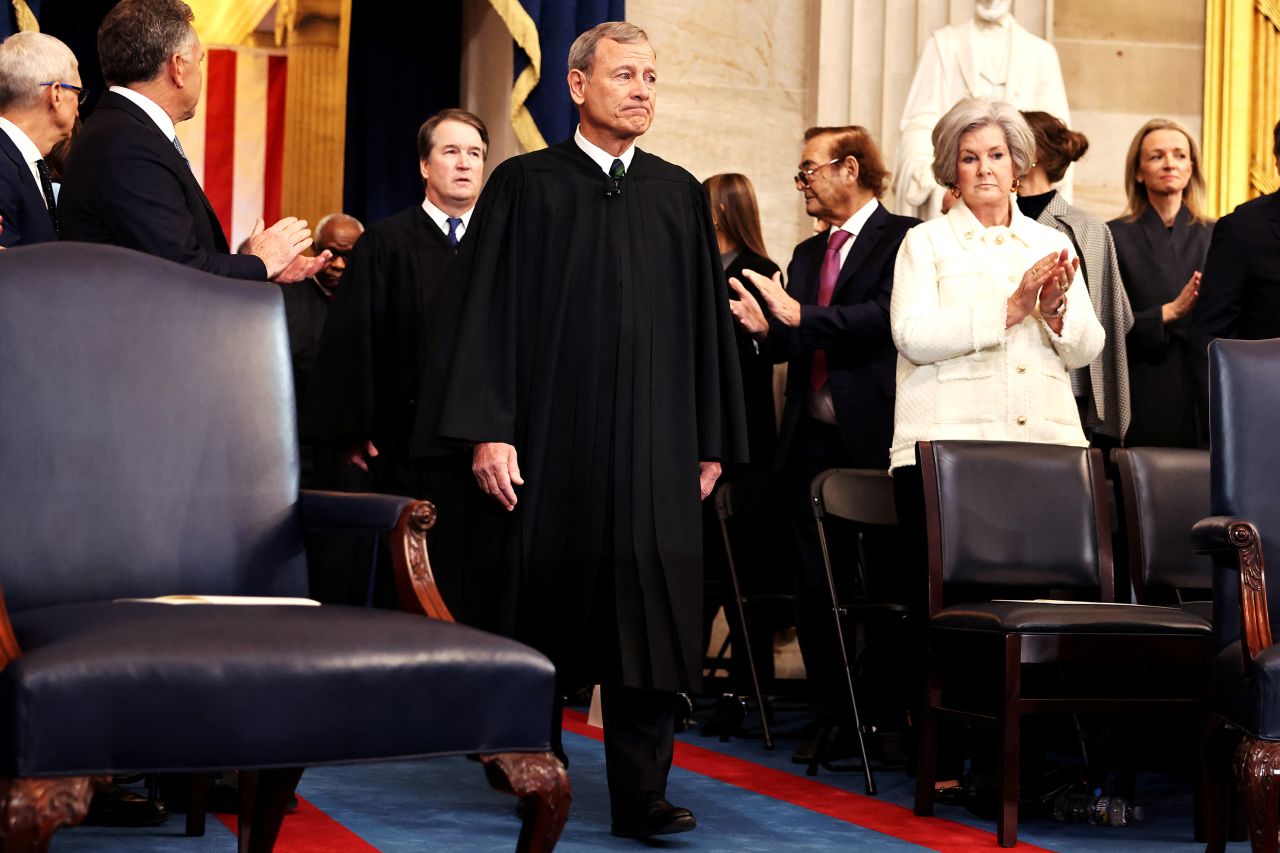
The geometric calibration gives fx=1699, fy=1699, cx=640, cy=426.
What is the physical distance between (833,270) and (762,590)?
4.02 ft

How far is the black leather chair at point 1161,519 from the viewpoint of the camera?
434cm

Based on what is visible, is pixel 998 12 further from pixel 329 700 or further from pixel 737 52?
pixel 329 700

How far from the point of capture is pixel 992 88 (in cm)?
663

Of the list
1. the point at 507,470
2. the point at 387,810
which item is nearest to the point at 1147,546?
the point at 507,470

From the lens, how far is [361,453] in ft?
16.0

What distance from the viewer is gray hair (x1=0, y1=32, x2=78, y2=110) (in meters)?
4.09

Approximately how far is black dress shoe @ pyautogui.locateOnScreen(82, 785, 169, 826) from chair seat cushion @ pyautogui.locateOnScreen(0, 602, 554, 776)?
4.93ft

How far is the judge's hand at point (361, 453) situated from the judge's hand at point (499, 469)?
1.13m

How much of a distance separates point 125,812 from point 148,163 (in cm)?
144

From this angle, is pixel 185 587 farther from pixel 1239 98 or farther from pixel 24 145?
pixel 1239 98

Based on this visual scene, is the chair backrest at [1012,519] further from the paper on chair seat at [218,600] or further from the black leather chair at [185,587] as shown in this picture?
the paper on chair seat at [218,600]

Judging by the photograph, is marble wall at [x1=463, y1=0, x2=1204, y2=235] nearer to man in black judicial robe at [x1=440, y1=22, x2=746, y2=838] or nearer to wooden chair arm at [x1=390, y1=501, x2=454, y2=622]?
man in black judicial robe at [x1=440, y1=22, x2=746, y2=838]

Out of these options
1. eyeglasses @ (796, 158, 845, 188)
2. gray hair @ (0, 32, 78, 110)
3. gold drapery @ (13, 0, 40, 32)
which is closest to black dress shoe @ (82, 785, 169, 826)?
gray hair @ (0, 32, 78, 110)

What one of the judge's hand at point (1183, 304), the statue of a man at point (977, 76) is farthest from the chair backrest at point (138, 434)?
the statue of a man at point (977, 76)
